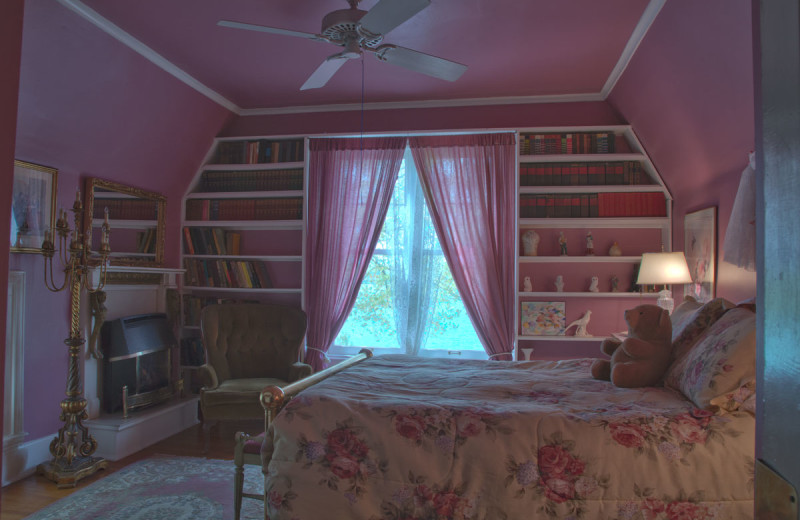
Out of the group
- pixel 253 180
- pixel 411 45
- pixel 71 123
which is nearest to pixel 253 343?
pixel 253 180

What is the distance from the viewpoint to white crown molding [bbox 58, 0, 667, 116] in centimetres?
299

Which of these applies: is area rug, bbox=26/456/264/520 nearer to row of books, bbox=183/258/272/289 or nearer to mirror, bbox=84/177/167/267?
mirror, bbox=84/177/167/267

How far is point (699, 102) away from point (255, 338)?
3.50 metres

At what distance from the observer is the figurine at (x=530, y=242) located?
430cm

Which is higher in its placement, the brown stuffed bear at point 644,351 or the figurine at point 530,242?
the figurine at point 530,242

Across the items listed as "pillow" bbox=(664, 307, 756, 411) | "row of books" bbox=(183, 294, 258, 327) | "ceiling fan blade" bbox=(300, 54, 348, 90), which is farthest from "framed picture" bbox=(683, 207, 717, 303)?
"row of books" bbox=(183, 294, 258, 327)

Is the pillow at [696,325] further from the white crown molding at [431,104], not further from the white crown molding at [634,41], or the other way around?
the white crown molding at [431,104]

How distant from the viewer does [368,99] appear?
4.53 metres

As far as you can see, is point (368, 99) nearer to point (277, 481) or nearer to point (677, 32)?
point (677, 32)

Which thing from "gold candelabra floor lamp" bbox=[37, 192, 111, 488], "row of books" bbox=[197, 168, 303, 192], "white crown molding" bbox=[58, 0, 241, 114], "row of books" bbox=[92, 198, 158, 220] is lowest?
"gold candelabra floor lamp" bbox=[37, 192, 111, 488]

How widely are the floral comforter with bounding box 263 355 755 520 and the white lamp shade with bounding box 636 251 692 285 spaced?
4.96 ft

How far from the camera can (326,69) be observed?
116 inches

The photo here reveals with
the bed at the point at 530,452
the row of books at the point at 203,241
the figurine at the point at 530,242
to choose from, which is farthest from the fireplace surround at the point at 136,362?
the figurine at the point at 530,242

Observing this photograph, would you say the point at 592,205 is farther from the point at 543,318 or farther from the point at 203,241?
the point at 203,241
